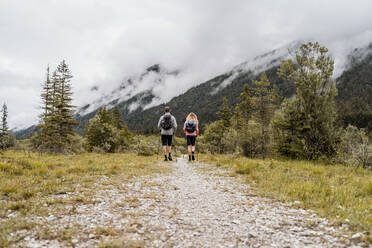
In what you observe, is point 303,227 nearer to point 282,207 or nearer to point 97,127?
point 282,207

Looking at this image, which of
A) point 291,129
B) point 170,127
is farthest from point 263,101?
point 170,127

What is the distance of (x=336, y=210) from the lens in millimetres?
4668

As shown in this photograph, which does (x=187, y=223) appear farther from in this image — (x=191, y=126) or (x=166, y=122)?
(x=191, y=126)

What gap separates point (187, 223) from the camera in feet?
13.6

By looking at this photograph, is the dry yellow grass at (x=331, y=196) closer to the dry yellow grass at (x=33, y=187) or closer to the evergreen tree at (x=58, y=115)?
the dry yellow grass at (x=33, y=187)

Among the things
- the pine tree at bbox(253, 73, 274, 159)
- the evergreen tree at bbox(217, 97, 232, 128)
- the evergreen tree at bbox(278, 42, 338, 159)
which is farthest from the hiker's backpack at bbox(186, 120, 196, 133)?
the evergreen tree at bbox(217, 97, 232, 128)

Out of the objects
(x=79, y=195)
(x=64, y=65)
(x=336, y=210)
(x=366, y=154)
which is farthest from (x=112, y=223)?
(x=64, y=65)

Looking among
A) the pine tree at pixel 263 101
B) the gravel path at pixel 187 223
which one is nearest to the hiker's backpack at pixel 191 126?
the gravel path at pixel 187 223

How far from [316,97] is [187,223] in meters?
17.2

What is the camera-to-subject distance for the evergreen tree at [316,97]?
52.5ft

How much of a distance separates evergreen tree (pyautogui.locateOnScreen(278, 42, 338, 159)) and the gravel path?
517 inches

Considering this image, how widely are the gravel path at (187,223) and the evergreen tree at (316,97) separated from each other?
1313cm

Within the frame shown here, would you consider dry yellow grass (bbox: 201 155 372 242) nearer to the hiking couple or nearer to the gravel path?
the gravel path

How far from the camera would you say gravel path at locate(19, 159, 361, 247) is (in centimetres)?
330
